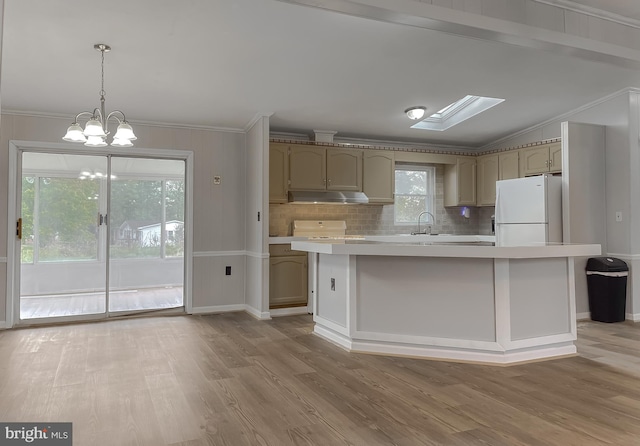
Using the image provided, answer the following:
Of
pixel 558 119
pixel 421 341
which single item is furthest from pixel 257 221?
pixel 558 119

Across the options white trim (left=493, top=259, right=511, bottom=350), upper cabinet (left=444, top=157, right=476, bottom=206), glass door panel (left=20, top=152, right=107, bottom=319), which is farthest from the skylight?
glass door panel (left=20, top=152, right=107, bottom=319)

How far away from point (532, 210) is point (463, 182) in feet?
5.67

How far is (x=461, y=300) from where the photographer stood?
3.56 meters

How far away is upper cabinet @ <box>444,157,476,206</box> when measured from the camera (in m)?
6.87

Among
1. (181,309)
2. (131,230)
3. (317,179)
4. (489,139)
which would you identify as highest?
(489,139)

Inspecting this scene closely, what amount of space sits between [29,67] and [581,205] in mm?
5863

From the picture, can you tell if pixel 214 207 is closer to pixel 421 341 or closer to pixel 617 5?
pixel 421 341

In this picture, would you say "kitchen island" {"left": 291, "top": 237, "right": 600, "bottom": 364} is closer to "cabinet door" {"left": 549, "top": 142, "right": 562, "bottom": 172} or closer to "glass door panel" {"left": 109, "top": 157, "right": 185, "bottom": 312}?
"cabinet door" {"left": 549, "top": 142, "right": 562, "bottom": 172}

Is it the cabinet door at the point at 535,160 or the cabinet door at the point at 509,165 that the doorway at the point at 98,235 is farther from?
the cabinet door at the point at 535,160

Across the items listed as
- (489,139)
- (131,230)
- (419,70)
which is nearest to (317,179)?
(419,70)

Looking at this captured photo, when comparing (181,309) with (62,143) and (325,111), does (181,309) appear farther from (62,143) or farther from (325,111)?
(325,111)

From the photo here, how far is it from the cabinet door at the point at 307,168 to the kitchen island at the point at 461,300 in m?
2.13

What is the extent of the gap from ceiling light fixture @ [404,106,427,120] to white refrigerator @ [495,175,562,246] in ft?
4.55

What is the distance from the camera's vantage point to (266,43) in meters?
3.70
